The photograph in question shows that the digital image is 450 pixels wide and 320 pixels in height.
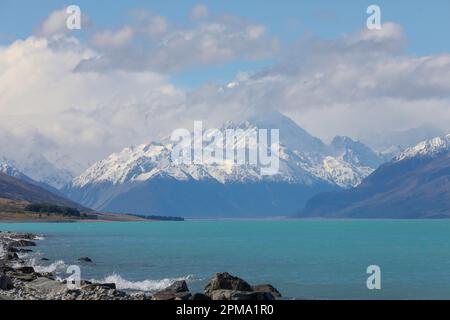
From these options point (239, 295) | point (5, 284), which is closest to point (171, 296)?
point (239, 295)

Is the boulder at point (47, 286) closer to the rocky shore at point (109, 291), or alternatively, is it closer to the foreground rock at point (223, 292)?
the rocky shore at point (109, 291)

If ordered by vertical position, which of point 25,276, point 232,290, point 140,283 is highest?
point 232,290

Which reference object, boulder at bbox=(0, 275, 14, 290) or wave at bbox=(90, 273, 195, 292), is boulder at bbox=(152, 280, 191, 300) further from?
boulder at bbox=(0, 275, 14, 290)

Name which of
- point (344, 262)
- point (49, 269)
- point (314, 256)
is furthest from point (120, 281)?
point (314, 256)

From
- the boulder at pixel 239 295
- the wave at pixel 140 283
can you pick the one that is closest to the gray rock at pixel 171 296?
the boulder at pixel 239 295

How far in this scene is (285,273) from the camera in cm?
10125

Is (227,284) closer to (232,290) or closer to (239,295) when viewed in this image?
(232,290)

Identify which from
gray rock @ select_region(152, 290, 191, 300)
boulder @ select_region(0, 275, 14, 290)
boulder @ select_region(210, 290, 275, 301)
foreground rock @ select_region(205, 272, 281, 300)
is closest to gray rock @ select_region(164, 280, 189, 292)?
gray rock @ select_region(152, 290, 191, 300)

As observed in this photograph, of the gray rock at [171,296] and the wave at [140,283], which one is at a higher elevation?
the gray rock at [171,296]

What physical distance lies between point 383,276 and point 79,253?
6646 centimetres

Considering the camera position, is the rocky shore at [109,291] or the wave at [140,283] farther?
the wave at [140,283]

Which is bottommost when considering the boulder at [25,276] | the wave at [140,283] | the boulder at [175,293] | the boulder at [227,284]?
the wave at [140,283]
